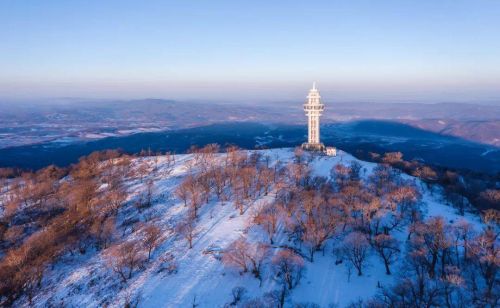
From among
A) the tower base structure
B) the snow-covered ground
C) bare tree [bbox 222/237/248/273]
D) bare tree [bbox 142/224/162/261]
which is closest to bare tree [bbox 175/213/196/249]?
the snow-covered ground

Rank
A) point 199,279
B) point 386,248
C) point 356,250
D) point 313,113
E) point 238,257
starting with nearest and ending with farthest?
point 356,250, point 199,279, point 238,257, point 386,248, point 313,113

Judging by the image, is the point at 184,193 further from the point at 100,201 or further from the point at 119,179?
the point at 119,179

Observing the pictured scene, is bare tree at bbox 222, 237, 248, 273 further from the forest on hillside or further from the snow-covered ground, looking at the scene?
→ the snow-covered ground

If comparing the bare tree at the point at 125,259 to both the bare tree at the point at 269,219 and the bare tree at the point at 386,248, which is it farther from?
the bare tree at the point at 386,248

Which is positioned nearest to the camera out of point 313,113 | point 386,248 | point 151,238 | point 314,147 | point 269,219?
point 386,248

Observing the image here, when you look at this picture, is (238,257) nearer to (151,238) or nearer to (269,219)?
(269,219)

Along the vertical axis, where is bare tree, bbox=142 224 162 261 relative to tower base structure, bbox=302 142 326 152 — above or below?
below

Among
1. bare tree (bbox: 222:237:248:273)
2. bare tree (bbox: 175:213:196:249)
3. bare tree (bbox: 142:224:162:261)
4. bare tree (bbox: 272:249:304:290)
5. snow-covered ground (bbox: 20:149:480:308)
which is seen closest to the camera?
snow-covered ground (bbox: 20:149:480:308)

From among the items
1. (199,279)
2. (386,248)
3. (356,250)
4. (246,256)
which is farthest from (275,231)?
(386,248)
